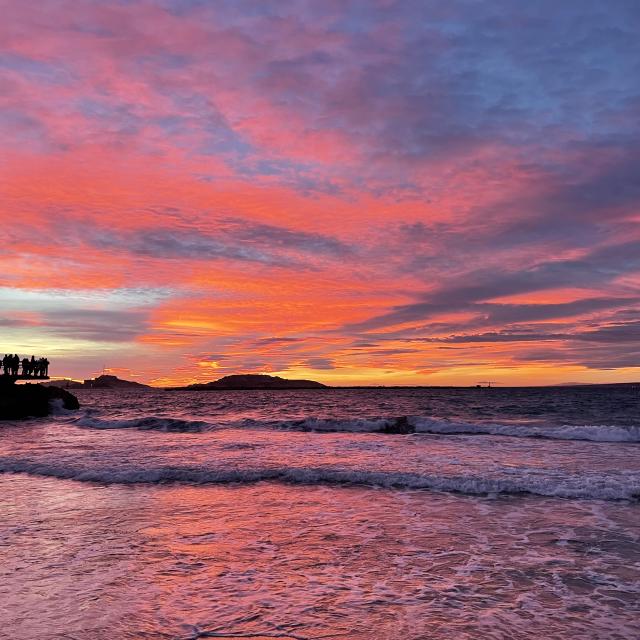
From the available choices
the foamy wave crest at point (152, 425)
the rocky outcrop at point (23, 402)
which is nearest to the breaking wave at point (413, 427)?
the foamy wave crest at point (152, 425)

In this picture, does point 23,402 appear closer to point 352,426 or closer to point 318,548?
point 352,426

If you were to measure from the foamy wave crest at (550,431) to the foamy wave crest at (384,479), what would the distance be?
1643 cm

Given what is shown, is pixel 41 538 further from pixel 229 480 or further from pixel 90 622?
pixel 229 480

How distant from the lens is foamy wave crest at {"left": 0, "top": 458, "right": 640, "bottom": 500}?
52.9 ft

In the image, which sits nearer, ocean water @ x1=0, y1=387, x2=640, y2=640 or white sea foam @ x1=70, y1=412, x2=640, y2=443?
ocean water @ x1=0, y1=387, x2=640, y2=640

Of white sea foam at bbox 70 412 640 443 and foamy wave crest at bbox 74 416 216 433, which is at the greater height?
white sea foam at bbox 70 412 640 443

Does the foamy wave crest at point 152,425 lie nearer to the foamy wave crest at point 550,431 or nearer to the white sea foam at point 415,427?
the white sea foam at point 415,427

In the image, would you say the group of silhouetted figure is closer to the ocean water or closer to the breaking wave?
the breaking wave

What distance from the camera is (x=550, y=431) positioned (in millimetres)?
36500

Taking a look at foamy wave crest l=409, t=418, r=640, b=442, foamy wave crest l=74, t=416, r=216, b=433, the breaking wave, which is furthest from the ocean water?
foamy wave crest l=74, t=416, r=216, b=433

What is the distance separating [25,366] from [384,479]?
60.0 metres

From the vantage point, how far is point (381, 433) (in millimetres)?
38125

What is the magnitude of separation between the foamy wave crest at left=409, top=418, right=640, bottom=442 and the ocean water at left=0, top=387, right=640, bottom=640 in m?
11.9

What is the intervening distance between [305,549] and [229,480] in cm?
842
